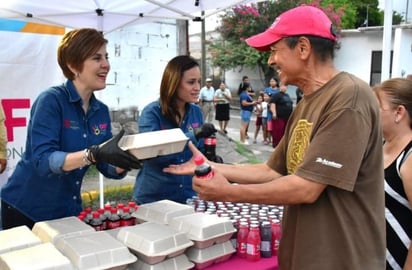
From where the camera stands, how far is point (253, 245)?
75.5 inches

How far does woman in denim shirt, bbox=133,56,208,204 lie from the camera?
8.82 feet

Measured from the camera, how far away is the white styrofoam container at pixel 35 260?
54.5 inches

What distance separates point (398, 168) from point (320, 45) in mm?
816

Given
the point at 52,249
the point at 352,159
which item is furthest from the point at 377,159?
the point at 52,249

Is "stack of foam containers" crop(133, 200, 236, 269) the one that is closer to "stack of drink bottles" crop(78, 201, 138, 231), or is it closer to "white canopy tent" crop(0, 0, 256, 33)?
"stack of drink bottles" crop(78, 201, 138, 231)

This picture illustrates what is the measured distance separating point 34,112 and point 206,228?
109 cm

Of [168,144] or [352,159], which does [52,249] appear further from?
[352,159]

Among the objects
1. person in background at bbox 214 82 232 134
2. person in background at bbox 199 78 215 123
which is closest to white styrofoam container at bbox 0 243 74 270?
person in background at bbox 214 82 232 134

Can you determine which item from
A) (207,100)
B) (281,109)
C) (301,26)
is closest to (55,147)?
(301,26)

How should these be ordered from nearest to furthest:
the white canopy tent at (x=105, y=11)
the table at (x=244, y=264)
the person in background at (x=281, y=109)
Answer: the table at (x=244, y=264), the white canopy tent at (x=105, y=11), the person in background at (x=281, y=109)

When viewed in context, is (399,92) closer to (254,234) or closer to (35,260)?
(254,234)

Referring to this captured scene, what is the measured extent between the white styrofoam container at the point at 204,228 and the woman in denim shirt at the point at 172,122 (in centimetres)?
76

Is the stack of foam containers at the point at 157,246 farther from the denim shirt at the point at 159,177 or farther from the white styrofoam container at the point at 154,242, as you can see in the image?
the denim shirt at the point at 159,177

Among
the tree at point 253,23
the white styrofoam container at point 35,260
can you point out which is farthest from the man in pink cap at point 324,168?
the tree at point 253,23
